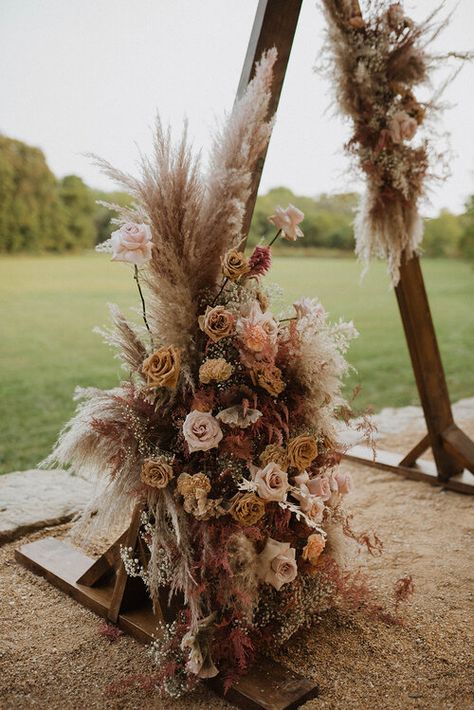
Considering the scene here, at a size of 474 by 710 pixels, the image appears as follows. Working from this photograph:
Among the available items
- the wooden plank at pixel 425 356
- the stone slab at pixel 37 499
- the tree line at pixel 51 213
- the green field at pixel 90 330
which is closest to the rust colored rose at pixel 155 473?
the stone slab at pixel 37 499

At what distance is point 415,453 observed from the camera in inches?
146

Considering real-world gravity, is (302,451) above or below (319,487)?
above

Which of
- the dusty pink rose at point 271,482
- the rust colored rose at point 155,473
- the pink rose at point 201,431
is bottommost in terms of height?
the rust colored rose at point 155,473

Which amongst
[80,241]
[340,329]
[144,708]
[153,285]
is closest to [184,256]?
[153,285]

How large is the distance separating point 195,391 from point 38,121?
922 cm

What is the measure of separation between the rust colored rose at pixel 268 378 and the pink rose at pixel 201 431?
0.18 m

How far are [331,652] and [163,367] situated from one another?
1.01 metres

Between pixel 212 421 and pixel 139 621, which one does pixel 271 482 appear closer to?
pixel 212 421

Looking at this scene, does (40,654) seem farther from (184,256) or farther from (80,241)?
(80,241)

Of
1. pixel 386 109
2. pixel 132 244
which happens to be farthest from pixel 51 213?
pixel 132 244

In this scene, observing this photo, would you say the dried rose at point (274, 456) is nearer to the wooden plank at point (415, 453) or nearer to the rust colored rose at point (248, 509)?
the rust colored rose at point (248, 509)

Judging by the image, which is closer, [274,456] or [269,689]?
[269,689]

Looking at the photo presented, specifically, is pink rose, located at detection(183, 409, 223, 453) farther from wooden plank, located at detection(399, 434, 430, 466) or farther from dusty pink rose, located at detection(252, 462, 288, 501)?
wooden plank, located at detection(399, 434, 430, 466)

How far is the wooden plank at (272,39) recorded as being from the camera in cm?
212
